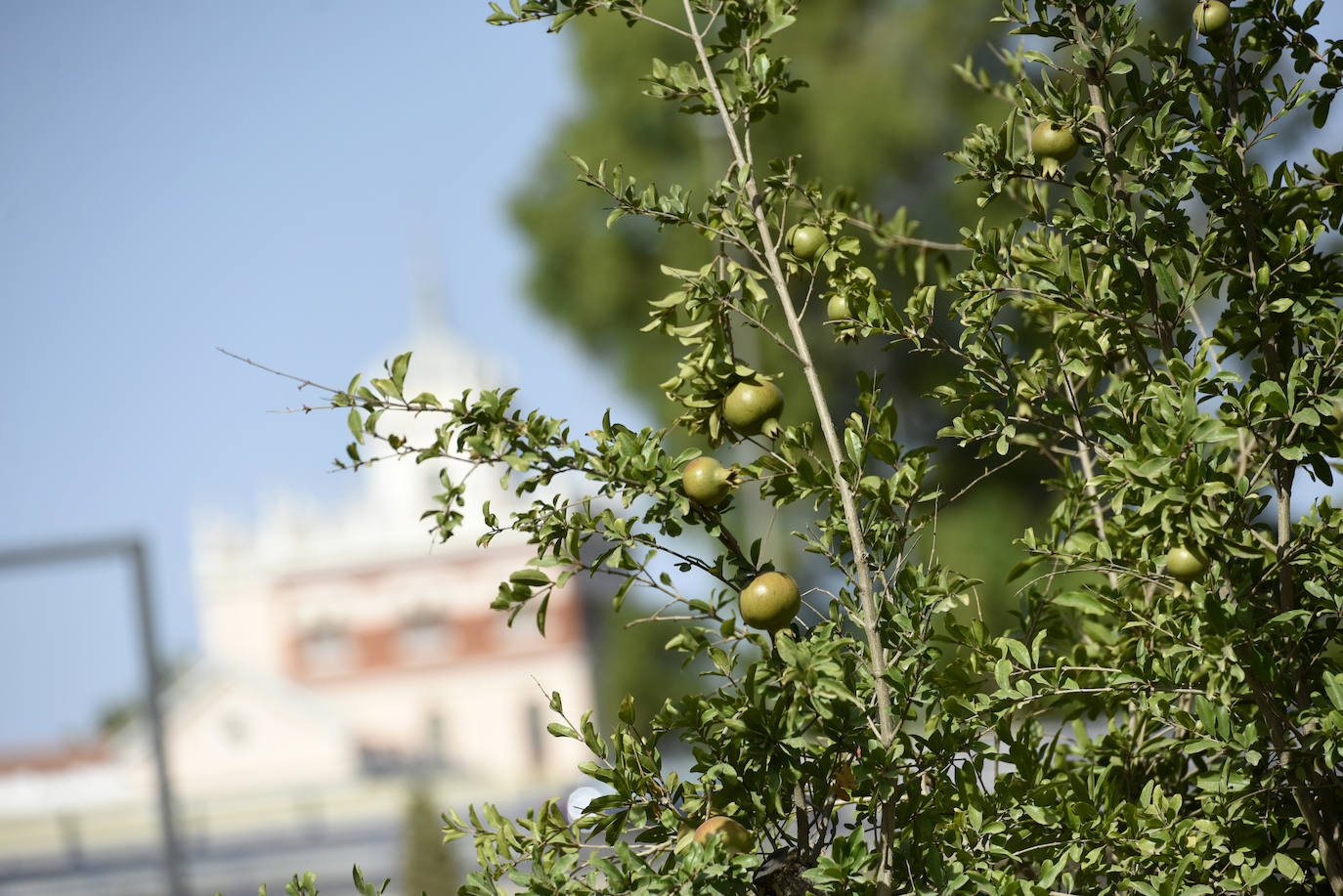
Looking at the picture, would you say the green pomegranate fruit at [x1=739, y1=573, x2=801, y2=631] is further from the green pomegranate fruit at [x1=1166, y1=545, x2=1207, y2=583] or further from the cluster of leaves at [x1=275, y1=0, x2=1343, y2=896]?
the green pomegranate fruit at [x1=1166, y1=545, x2=1207, y2=583]

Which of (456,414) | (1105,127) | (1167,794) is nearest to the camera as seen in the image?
(456,414)

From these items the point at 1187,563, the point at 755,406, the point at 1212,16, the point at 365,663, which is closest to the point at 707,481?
the point at 755,406

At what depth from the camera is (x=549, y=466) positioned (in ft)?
4.27

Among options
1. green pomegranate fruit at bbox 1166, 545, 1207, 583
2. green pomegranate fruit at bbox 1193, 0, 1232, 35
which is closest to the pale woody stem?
green pomegranate fruit at bbox 1166, 545, 1207, 583

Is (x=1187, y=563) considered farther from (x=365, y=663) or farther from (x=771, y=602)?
(x=365, y=663)

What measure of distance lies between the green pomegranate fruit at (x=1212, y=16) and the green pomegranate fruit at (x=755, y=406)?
→ 2.09 feet

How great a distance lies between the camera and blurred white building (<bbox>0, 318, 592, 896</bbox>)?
87.1 feet

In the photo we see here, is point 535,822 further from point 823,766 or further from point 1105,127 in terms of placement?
point 1105,127

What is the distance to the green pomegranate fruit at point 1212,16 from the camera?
1.44 metres

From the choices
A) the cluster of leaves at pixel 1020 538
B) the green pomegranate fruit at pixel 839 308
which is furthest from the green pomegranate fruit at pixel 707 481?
the green pomegranate fruit at pixel 839 308

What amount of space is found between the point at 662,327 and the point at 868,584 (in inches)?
14.4

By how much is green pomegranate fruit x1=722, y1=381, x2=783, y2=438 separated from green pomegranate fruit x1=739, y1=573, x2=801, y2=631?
0.15 meters

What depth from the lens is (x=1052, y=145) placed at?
1486 millimetres

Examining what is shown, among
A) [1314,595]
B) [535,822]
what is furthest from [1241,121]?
[535,822]
